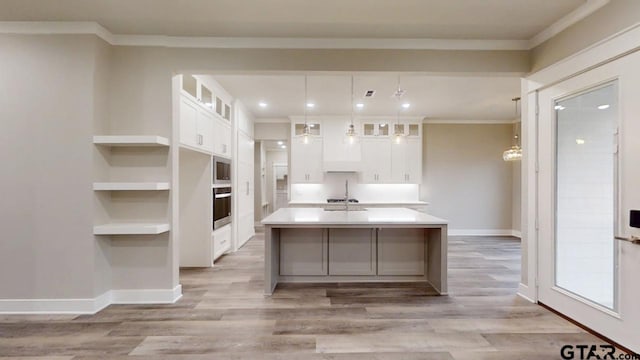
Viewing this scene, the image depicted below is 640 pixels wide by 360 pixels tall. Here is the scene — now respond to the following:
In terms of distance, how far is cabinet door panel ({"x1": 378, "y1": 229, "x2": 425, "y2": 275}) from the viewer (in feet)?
14.1

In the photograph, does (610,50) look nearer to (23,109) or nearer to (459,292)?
(459,292)

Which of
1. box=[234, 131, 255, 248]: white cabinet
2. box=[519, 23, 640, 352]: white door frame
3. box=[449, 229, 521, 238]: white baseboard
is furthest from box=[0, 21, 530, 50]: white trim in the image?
box=[449, 229, 521, 238]: white baseboard

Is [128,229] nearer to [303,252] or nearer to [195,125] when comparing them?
[195,125]

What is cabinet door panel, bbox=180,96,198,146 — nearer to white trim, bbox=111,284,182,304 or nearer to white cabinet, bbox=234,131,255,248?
white trim, bbox=111,284,182,304

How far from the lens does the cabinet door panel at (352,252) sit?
4281mm

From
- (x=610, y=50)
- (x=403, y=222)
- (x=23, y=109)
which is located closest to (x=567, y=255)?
(x=403, y=222)

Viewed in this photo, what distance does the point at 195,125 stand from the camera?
14.6 ft

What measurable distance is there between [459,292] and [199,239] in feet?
12.0

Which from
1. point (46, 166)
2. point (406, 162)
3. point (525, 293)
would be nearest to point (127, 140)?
point (46, 166)

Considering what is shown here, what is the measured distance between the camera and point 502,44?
→ 362cm

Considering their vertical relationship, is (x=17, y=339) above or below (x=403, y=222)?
below

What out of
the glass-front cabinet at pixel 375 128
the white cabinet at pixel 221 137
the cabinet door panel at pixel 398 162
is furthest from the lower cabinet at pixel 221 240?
the cabinet door panel at pixel 398 162

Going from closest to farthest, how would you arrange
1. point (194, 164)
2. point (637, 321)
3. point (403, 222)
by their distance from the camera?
point (637, 321), point (403, 222), point (194, 164)

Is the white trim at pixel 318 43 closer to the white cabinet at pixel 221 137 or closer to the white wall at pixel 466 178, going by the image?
the white cabinet at pixel 221 137
